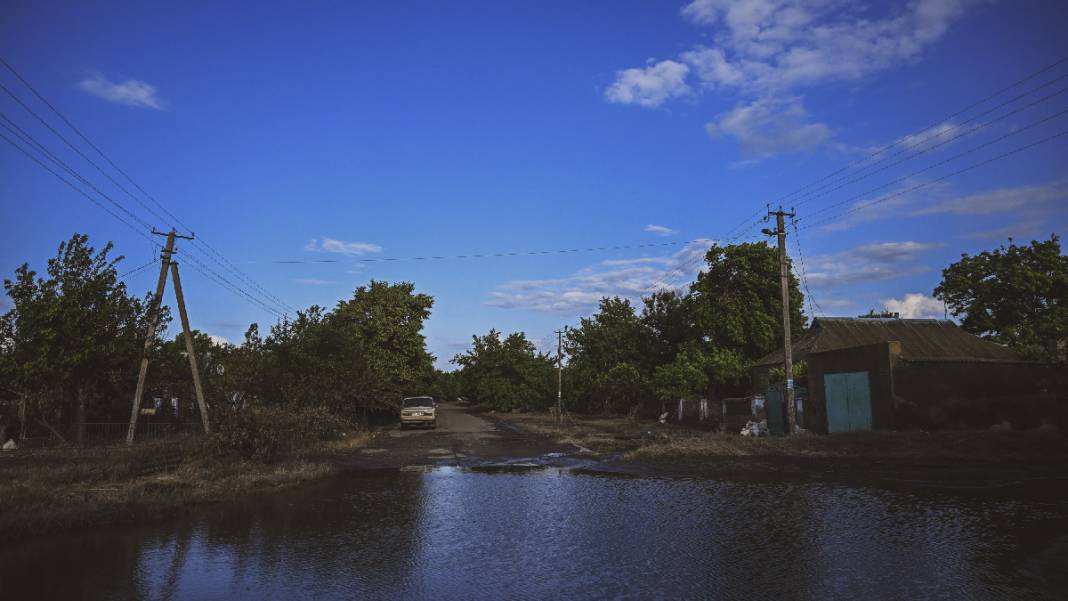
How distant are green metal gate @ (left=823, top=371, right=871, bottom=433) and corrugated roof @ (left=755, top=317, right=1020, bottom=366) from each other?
8457 millimetres

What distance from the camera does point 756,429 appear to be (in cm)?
2495

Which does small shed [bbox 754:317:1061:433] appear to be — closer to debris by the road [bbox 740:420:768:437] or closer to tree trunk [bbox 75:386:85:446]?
debris by the road [bbox 740:420:768:437]

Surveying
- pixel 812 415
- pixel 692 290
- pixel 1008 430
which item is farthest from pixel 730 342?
pixel 1008 430

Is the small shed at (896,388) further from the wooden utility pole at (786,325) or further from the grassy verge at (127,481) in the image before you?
the grassy verge at (127,481)

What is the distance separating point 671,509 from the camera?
9859 millimetres

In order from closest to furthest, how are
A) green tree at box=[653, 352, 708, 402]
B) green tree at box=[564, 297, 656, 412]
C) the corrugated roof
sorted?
the corrugated roof → green tree at box=[653, 352, 708, 402] → green tree at box=[564, 297, 656, 412]

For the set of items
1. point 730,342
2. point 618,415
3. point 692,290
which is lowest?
point 618,415

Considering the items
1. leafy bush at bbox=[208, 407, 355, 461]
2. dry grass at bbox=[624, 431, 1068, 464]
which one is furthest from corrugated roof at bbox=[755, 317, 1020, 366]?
leafy bush at bbox=[208, 407, 355, 461]

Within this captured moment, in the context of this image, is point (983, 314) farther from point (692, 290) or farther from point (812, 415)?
point (812, 415)

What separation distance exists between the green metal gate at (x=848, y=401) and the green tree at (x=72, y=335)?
81.5 feet

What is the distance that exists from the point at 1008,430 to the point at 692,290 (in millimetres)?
22071

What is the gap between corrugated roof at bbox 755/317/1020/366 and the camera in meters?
32.3

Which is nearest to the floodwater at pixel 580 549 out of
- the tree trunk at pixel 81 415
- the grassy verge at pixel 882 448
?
the grassy verge at pixel 882 448

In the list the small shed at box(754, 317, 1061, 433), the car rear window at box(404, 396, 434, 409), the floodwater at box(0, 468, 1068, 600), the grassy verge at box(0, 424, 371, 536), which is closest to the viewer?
the floodwater at box(0, 468, 1068, 600)
